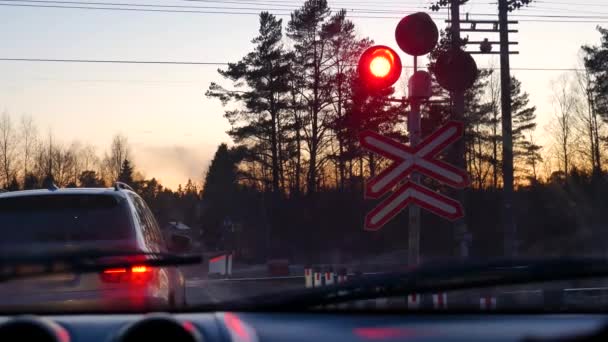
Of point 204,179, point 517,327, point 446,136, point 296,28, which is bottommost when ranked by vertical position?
point 517,327

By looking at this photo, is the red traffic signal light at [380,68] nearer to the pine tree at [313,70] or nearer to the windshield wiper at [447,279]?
the windshield wiper at [447,279]

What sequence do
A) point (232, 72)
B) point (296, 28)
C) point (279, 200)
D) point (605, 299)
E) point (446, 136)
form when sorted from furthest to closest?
point (279, 200)
point (296, 28)
point (232, 72)
point (446, 136)
point (605, 299)

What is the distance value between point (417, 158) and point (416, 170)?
0.13 m

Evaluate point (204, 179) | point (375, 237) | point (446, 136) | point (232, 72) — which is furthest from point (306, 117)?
point (446, 136)

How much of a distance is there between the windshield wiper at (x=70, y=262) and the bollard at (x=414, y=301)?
75 centimetres

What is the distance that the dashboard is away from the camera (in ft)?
7.78

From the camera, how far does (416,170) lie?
882cm

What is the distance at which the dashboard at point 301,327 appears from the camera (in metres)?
2.37

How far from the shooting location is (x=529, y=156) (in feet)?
189

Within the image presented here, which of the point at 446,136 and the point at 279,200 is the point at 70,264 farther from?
the point at 279,200

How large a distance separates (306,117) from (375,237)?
15425 mm

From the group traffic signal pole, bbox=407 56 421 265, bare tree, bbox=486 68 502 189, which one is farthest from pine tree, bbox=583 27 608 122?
traffic signal pole, bbox=407 56 421 265

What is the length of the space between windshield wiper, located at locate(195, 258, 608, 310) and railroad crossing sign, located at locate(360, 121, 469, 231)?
19.2 ft

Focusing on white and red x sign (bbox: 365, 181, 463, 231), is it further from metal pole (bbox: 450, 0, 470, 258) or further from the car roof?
metal pole (bbox: 450, 0, 470, 258)
